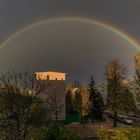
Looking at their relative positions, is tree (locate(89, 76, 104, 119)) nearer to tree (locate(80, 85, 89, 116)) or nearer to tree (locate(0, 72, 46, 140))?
tree (locate(80, 85, 89, 116))

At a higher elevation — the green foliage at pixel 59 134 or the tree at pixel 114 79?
the tree at pixel 114 79

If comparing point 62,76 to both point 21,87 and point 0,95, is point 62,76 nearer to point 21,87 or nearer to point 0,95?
point 21,87

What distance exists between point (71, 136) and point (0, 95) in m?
5.80

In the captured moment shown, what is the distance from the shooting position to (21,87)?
2356 cm

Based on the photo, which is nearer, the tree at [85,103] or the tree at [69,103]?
the tree at [85,103]

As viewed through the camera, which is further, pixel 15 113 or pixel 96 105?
pixel 96 105

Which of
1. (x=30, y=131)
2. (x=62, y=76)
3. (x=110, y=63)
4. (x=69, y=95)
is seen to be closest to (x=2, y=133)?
(x=30, y=131)

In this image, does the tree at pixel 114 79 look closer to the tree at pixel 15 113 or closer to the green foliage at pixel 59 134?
the tree at pixel 15 113

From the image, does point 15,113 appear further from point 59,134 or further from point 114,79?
point 114,79

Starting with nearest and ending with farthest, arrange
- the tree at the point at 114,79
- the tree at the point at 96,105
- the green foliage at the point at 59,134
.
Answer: the green foliage at the point at 59,134 → the tree at the point at 114,79 → the tree at the point at 96,105

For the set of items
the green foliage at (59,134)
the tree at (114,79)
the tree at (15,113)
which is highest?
the tree at (114,79)

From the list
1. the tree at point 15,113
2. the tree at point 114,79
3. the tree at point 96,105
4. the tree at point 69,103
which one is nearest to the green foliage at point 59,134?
the tree at point 15,113

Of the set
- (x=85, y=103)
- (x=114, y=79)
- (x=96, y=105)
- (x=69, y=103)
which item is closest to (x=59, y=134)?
(x=114, y=79)

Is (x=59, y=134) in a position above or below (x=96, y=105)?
below
